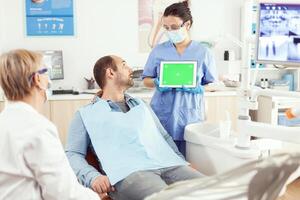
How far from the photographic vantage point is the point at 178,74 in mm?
2471

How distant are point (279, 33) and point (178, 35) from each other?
914mm

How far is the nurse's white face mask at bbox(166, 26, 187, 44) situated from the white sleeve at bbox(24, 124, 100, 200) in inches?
56.2

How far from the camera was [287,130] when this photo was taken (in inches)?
68.1

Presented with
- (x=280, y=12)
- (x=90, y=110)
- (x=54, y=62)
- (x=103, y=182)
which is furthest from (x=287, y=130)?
(x=54, y=62)

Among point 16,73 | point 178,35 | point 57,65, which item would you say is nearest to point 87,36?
point 57,65

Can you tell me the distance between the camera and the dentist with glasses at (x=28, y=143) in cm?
123

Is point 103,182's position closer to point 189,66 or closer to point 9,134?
point 9,134

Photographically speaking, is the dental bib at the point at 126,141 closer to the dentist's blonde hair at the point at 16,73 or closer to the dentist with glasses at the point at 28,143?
the dentist with glasses at the point at 28,143

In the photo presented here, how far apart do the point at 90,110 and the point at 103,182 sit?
0.45m

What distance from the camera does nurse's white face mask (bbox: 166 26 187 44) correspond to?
253 cm

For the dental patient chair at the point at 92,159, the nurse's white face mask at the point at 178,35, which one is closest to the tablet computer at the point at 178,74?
the nurse's white face mask at the point at 178,35

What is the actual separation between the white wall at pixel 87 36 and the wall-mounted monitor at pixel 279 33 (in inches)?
92.9

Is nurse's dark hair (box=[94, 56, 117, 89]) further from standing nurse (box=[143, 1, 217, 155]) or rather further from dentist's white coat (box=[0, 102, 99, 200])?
dentist's white coat (box=[0, 102, 99, 200])

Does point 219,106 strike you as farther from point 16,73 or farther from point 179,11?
point 16,73
